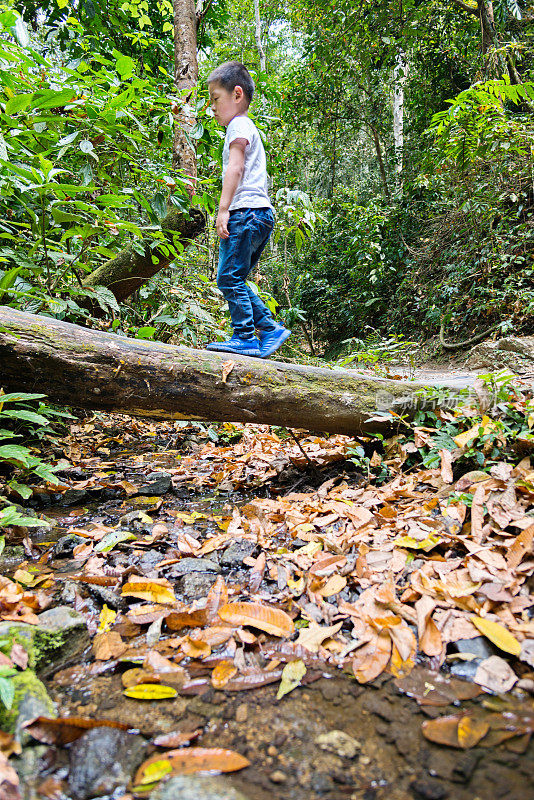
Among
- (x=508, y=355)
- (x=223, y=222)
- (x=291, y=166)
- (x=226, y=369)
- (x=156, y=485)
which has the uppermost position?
(x=291, y=166)

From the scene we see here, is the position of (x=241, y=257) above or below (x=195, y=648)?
above

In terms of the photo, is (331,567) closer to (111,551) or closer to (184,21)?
(111,551)

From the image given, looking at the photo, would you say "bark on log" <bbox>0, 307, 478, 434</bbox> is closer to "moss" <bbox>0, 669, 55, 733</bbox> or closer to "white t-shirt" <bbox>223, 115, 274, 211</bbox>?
"white t-shirt" <bbox>223, 115, 274, 211</bbox>

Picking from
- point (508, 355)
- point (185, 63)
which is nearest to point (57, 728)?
point (508, 355)

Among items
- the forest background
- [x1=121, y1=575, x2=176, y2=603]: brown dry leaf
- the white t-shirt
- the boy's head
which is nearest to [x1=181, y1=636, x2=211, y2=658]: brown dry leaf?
[x1=121, y1=575, x2=176, y2=603]: brown dry leaf

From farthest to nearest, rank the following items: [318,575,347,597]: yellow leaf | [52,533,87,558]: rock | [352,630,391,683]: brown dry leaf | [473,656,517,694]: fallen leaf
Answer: [52,533,87,558]: rock
[318,575,347,597]: yellow leaf
[352,630,391,683]: brown dry leaf
[473,656,517,694]: fallen leaf

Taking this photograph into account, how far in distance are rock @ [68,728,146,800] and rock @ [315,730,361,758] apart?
15.4 inches

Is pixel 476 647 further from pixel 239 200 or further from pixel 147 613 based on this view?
pixel 239 200

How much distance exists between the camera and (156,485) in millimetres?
2855

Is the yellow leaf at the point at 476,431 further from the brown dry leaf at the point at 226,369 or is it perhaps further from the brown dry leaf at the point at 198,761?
the brown dry leaf at the point at 198,761

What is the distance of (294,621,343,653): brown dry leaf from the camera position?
1.29 metres

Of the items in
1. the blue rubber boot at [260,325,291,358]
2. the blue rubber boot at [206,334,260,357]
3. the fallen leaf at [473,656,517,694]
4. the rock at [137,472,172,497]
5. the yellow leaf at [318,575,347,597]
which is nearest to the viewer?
the fallen leaf at [473,656,517,694]

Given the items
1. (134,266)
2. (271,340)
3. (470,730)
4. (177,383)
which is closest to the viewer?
(470,730)

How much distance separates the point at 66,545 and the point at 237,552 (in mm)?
790
